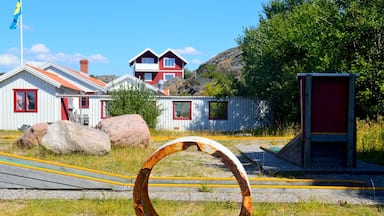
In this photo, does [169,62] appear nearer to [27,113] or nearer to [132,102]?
[27,113]

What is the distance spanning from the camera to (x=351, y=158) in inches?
372

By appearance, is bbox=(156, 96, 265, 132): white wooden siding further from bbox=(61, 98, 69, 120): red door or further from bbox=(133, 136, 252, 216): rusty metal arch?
bbox=(133, 136, 252, 216): rusty metal arch

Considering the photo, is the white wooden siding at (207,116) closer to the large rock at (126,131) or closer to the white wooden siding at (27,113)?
the white wooden siding at (27,113)

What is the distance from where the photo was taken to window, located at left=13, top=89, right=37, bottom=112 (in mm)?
25281

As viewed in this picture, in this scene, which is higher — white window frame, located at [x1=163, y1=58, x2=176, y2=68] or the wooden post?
white window frame, located at [x1=163, y1=58, x2=176, y2=68]

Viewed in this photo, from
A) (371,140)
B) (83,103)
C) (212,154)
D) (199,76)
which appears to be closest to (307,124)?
(371,140)

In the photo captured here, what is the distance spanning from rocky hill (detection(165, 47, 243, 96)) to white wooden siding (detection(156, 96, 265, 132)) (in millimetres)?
8519

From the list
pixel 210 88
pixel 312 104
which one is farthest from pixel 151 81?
pixel 312 104

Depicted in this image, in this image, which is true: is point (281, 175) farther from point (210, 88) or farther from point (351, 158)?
point (210, 88)

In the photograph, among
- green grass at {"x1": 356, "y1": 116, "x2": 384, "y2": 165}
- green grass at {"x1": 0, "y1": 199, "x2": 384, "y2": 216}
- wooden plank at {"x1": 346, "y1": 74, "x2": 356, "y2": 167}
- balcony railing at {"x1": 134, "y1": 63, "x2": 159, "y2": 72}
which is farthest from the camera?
balcony railing at {"x1": 134, "y1": 63, "x2": 159, "y2": 72}

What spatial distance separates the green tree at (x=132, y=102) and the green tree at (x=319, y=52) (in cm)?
640

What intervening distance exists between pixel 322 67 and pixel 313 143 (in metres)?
6.65

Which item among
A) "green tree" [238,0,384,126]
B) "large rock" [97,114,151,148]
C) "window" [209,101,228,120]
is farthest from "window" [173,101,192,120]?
"large rock" [97,114,151,148]

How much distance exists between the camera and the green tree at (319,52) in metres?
13.7
